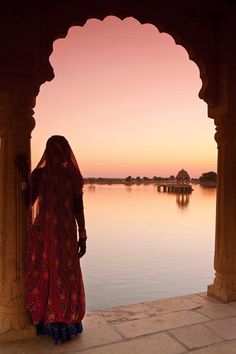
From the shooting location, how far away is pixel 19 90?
9.55 feet

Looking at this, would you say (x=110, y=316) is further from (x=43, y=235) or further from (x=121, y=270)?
(x=121, y=270)

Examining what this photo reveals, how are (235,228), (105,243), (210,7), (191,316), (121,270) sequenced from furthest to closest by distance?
(105,243), (121,270), (235,228), (210,7), (191,316)

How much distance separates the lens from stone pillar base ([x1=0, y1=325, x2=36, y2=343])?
2.85 m

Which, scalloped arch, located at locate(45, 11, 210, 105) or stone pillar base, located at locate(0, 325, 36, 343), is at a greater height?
scalloped arch, located at locate(45, 11, 210, 105)

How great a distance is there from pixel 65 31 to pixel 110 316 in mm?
2355

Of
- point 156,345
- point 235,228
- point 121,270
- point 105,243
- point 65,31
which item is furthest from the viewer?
point 105,243

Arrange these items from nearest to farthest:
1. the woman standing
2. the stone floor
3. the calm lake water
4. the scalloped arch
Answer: the stone floor → the woman standing → the scalloped arch → the calm lake water

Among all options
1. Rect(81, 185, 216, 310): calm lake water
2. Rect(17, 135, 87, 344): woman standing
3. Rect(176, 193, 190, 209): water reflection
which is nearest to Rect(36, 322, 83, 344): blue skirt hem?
Rect(17, 135, 87, 344): woman standing

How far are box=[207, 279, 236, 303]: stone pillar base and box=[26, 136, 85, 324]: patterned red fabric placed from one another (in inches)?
59.2

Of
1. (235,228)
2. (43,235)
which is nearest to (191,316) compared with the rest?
(235,228)

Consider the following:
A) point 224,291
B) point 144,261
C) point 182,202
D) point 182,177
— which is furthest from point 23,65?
point 182,177

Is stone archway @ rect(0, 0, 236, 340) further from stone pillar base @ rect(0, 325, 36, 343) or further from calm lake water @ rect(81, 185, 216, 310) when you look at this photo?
calm lake water @ rect(81, 185, 216, 310)

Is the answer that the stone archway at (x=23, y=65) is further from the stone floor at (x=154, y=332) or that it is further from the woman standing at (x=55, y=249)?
the stone floor at (x=154, y=332)

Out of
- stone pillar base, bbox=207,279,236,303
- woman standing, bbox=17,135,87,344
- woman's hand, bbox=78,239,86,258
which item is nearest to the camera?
woman standing, bbox=17,135,87,344
